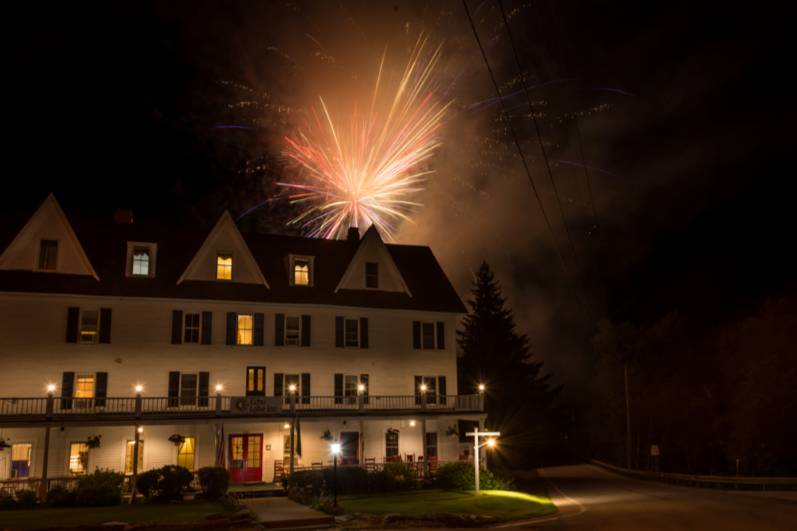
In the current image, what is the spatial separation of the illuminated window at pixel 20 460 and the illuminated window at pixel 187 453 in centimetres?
628

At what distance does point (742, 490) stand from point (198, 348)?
98.7 feet

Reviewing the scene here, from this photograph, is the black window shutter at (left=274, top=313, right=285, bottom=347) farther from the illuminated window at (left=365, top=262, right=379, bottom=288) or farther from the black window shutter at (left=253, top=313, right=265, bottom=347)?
the illuminated window at (left=365, top=262, right=379, bottom=288)

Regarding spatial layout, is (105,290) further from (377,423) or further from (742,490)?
(742,490)

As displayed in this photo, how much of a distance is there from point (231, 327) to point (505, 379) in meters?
36.2

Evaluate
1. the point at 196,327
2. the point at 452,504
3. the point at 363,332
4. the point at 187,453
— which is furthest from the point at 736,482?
the point at 196,327

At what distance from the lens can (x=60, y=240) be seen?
3706 cm

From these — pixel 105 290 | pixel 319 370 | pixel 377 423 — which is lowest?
pixel 377 423

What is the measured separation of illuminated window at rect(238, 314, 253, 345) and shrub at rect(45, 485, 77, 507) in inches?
444

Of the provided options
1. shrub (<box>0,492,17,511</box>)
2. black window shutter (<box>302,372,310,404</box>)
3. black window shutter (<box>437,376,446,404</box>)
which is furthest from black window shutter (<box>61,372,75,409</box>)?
black window shutter (<box>437,376,446,404</box>)

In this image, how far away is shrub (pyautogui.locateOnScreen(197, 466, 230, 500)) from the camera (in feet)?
103

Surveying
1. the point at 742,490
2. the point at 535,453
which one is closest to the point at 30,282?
the point at 742,490

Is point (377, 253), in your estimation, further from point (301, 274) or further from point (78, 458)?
point (78, 458)

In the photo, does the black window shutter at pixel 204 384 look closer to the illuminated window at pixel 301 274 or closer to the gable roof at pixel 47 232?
the gable roof at pixel 47 232

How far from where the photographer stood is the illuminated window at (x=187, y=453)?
118 feet
